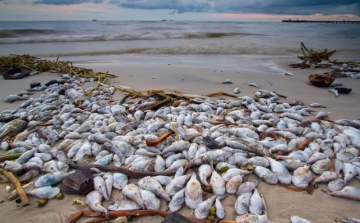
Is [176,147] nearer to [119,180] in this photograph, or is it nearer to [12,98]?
[119,180]

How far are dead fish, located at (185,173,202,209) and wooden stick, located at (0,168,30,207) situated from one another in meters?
1.39

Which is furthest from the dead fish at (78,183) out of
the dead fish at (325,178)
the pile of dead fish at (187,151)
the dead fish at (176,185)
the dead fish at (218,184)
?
the dead fish at (325,178)

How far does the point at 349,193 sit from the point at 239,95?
9.76 ft

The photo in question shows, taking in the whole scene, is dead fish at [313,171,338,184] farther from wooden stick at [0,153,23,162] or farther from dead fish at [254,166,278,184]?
wooden stick at [0,153,23,162]

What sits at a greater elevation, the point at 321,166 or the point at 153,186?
the point at 321,166

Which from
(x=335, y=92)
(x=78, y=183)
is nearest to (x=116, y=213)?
(x=78, y=183)

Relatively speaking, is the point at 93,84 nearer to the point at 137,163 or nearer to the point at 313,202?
the point at 137,163

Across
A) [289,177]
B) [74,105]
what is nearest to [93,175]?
[289,177]

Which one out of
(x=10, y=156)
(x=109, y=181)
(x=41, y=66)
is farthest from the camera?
(x=41, y=66)

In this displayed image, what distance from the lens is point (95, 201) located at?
6.54 ft

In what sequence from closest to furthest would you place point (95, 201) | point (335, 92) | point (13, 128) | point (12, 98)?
point (95, 201)
point (13, 128)
point (12, 98)
point (335, 92)

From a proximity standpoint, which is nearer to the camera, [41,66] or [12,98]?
[12,98]

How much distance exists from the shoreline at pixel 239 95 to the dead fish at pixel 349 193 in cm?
4

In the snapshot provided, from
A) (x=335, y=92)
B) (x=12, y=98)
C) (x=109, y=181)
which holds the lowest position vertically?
(x=109, y=181)
